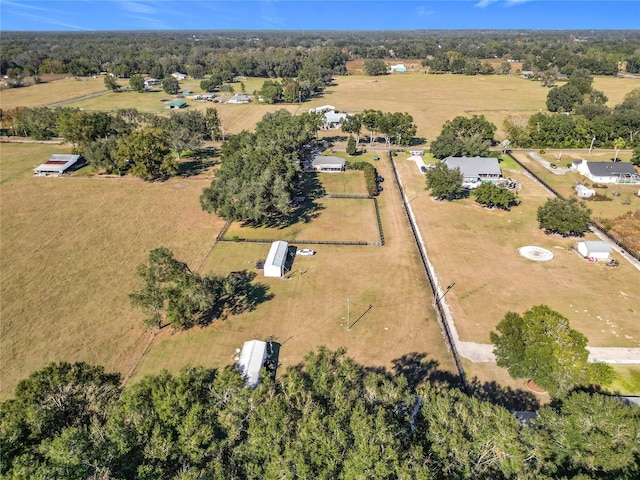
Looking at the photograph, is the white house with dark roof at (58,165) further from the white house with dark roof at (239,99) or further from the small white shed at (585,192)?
the small white shed at (585,192)

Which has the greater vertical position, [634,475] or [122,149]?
[122,149]

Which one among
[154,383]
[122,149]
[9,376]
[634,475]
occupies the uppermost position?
[122,149]

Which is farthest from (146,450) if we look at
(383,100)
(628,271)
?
(383,100)

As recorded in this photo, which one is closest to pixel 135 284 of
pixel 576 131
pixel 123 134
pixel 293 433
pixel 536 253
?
pixel 293 433

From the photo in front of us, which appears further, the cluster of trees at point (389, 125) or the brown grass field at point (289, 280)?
the cluster of trees at point (389, 125)

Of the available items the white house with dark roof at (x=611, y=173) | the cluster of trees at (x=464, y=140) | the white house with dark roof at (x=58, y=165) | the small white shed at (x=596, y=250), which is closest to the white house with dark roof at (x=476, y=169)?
the cluster of trees at (x=464, y=140)

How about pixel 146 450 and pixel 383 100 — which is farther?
pixel 383 100

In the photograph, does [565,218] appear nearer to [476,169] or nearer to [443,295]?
[476,169]

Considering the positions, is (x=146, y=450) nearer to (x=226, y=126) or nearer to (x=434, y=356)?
(x=434, y=356)
